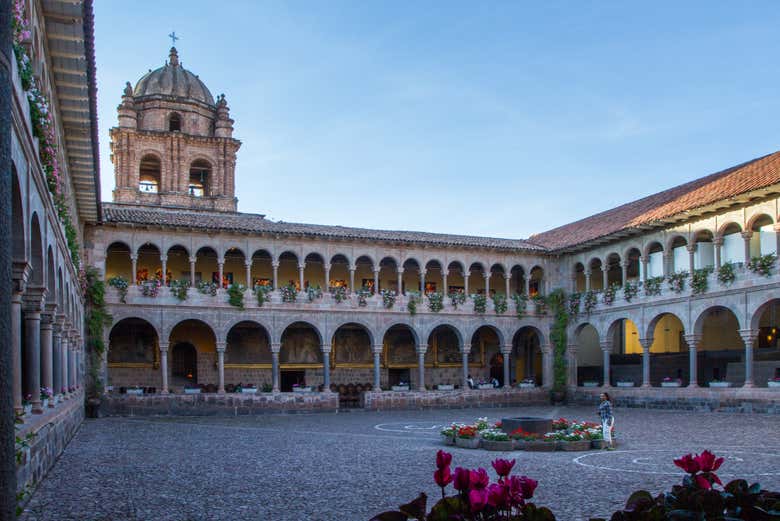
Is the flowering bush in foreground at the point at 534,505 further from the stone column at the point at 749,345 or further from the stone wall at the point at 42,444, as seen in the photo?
the stone column at the point at 749,345

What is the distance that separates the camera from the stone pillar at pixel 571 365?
38.5 metres

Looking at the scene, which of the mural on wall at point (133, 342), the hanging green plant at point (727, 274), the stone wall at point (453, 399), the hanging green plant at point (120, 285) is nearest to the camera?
the hanging green plant at point (727, 274)

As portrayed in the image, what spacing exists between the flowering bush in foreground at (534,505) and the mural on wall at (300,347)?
33.6 meters

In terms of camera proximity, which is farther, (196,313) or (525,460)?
(196,313)

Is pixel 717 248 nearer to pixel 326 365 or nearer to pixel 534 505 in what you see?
pixel 326 365

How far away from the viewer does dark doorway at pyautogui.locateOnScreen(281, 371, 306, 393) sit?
38219 millimetres

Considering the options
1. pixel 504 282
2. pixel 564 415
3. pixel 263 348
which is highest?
pixel 504 282

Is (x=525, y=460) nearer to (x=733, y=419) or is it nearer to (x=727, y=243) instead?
(x=733, y=419)

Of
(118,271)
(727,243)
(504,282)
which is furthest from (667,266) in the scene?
(118,271)

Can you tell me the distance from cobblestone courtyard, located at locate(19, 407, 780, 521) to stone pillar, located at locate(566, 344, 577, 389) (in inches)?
533

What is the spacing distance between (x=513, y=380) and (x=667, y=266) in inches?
469

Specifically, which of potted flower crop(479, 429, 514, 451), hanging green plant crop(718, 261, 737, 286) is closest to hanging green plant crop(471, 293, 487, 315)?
hanging green plant crop(718, 261, 737, 286)

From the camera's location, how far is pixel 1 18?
13.2 ft

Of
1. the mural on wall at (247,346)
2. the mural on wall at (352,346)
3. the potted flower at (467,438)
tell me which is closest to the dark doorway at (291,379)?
the mural on wall at (247,346)
